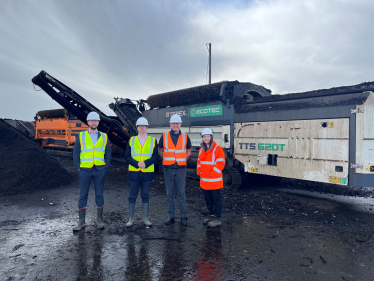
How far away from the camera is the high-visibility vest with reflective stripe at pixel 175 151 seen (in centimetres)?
443

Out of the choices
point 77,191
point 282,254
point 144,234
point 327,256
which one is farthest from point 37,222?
point 327,256

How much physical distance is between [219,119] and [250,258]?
447 centimetres

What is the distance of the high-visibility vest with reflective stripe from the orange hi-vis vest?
0.35 meters

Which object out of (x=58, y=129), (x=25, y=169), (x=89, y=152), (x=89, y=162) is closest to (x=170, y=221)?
(x=89, y=162)

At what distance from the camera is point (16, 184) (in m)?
7.13

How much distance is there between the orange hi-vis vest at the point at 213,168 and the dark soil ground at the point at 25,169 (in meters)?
5.09

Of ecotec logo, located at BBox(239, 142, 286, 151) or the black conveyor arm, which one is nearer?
ecotec logo, located at BBox(239, 142, 286, 151)

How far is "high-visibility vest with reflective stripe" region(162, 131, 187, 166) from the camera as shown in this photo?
4.43 m

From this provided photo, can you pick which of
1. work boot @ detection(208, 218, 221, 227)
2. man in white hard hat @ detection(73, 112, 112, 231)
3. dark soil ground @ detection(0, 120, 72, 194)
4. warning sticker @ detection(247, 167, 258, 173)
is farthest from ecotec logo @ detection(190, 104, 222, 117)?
dark soil ground @ detection(0, 120, 72, 194)

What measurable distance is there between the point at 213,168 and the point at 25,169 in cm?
631

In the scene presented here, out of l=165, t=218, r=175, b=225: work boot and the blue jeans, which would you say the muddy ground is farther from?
the blue jeans

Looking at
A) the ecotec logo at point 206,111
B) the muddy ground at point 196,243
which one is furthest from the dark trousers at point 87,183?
the ecotec logo at point 206,111

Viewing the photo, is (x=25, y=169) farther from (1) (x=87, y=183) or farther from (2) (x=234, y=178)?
(2) (x=234, y=178)

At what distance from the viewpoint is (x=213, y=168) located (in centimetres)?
436
